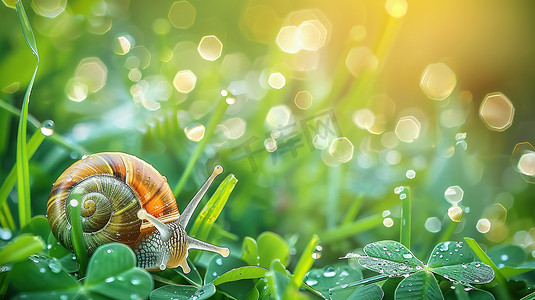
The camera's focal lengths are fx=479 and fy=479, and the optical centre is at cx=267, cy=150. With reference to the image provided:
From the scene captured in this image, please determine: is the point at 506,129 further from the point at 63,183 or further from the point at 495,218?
the point at 63,183

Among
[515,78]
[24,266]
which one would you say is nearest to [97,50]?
[24,266]

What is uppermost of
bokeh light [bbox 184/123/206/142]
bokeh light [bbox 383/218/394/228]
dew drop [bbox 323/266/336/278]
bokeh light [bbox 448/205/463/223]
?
bokeh light [bbox 184/123/206/142]

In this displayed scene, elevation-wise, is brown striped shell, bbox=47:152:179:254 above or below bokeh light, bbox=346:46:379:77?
below

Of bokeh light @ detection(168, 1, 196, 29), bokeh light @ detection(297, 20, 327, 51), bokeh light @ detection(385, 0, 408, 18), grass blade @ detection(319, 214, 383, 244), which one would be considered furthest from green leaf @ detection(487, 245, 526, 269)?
bokeh light @ detection(168, 1, 196, 29)

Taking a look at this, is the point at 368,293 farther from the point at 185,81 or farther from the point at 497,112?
the point at 497,112

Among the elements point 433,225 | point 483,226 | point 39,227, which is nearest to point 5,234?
point 39,227

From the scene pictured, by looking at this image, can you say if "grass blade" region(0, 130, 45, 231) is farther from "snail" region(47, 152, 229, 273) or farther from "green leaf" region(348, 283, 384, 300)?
"green leaf" region(348, 283, 384, 300)

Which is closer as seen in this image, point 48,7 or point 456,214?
point 456,214
